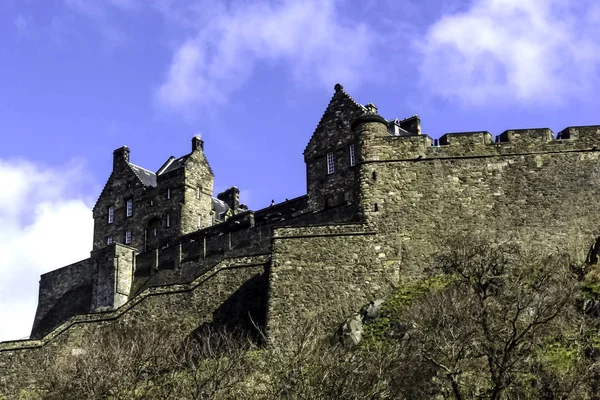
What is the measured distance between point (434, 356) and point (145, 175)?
134ft

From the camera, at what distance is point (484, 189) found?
36.9 m

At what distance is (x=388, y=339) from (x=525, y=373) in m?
6.42

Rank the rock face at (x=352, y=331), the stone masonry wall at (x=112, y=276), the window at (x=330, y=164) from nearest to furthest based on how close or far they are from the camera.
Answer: the rock face at (x=352, y=331)
the window at (x=330, y=164)
the stone masonry wall at (x=112, y=276)

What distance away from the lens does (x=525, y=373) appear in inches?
1011

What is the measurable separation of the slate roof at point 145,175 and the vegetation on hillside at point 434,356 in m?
29.5

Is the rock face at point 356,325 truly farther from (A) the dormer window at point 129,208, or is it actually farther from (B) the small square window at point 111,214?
(B) the small square window at point 111,214

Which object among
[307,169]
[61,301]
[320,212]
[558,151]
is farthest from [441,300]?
[61,301]

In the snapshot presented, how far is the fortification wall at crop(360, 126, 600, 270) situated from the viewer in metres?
36.0

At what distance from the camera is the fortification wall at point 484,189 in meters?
36.0

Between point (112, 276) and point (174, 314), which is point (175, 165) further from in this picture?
point (174, 314)

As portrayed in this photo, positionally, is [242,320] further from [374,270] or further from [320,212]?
[320,212]

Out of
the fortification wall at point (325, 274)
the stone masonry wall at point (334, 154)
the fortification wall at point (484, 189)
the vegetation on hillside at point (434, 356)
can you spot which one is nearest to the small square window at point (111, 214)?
the stone masonry wall at point (334, 154)

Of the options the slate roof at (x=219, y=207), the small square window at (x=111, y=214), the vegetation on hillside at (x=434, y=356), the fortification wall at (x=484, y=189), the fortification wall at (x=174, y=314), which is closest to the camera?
the vegetation on hillside at (x=434, y=356)

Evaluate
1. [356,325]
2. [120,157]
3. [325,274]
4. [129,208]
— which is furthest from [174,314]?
[120,157]
